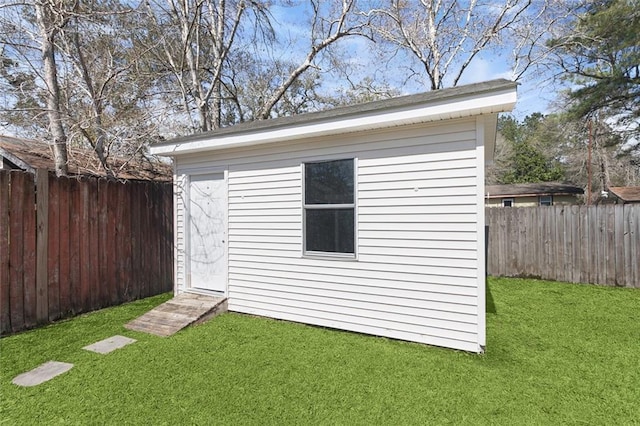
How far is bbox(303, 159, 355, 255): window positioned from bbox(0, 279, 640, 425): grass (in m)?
1.13

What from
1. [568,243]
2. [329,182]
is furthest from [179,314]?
[568,243]

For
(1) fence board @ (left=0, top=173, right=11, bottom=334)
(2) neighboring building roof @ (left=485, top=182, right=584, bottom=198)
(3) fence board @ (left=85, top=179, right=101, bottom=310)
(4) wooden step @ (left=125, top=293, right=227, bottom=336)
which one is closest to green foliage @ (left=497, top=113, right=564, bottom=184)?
(2) neighboring building roof @ (left=485, top=182, right=584, bottom=198)

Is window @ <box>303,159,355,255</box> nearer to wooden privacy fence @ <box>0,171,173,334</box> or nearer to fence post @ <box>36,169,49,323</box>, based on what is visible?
wooden privacy fence @ <box>0,171,173,334</box>

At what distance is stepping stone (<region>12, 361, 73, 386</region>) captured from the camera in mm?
2912

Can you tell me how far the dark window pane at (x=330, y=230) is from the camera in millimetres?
4188

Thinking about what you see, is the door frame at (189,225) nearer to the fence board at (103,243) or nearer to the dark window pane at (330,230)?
the fence board at (103,243)

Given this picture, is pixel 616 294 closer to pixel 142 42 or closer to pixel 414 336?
pixel 414 336

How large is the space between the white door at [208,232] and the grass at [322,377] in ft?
3.60

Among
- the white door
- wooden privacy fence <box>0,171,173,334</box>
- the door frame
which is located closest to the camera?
wooden privacy fence <box>0,171,173,334</box>

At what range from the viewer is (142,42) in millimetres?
8656

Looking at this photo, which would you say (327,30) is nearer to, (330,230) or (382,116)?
(382,116)

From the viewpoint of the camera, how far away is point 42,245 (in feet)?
14.2

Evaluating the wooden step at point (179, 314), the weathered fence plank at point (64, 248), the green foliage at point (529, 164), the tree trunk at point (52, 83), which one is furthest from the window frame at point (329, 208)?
the green foliage at point (529, 164)

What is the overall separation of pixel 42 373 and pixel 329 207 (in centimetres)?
337
